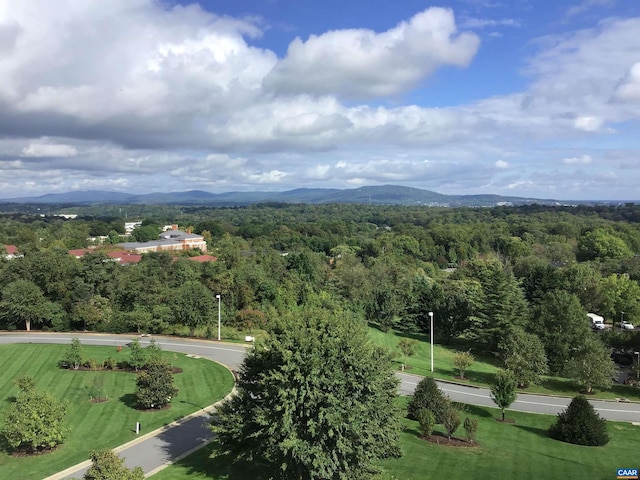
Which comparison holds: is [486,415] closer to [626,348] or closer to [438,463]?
[438,463]

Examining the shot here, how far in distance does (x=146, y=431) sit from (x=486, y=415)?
55.2 ft

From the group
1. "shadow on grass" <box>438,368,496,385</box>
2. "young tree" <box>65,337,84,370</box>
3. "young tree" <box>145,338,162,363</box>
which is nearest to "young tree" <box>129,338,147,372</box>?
"young tree" <box>145,338,162,363</box>

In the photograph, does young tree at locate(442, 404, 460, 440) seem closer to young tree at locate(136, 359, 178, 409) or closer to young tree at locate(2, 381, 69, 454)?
young tree at locate(136, 359, 178, 409)

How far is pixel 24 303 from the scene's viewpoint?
3897 cm

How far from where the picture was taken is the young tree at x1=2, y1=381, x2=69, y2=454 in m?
16.9

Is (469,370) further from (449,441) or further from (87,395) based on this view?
(87,395)

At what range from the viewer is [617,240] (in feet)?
300

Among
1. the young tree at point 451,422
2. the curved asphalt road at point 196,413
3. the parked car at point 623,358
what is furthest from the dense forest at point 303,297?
the young tree at point 451,422

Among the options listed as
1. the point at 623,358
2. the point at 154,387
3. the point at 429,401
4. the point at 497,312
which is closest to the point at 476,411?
the point at 429,401

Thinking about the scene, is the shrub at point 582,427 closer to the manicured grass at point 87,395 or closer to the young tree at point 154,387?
the manicured grass at point 87,395

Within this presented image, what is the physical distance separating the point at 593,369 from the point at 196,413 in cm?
2327

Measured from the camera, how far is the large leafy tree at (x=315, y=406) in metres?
13.4

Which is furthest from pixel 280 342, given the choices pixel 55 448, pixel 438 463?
pixel 55 448

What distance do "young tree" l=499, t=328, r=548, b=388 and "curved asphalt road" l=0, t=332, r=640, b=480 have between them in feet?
4.14
